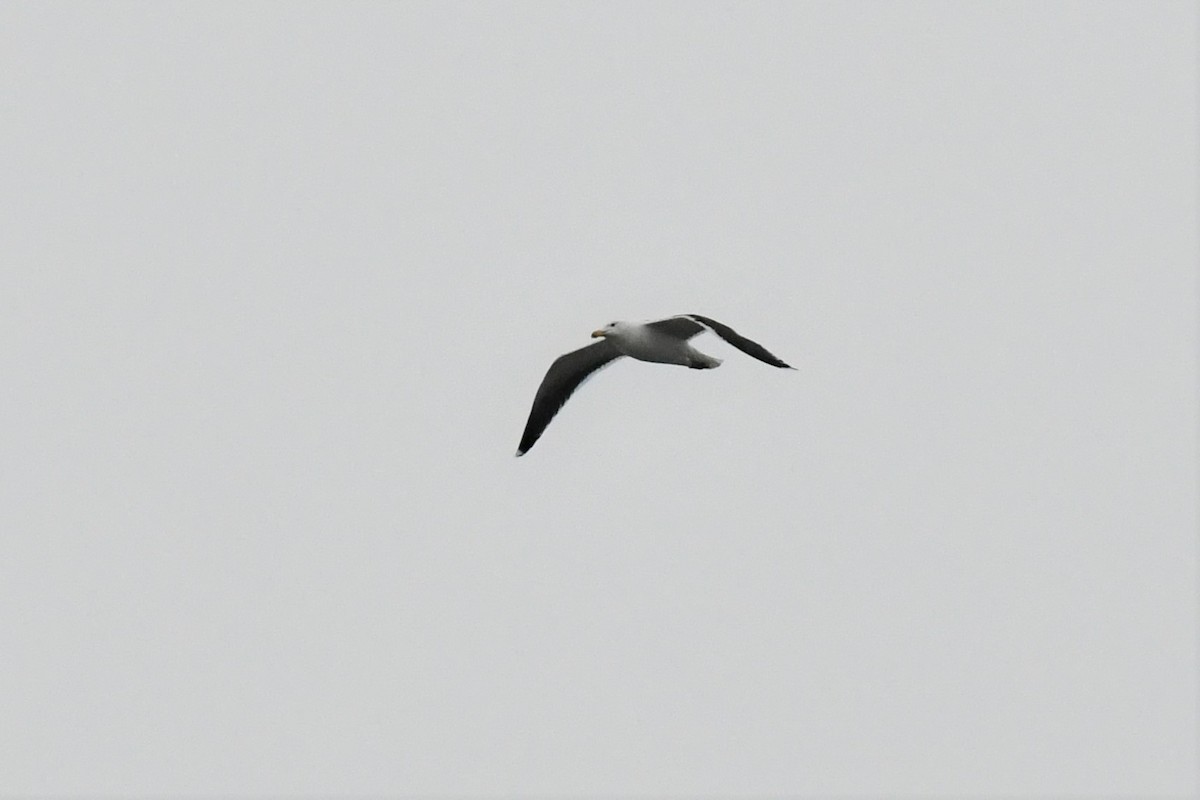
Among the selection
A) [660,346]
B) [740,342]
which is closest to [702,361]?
[660,346]

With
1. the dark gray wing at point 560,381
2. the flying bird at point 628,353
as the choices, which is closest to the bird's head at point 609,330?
the flying bird at point 628,353

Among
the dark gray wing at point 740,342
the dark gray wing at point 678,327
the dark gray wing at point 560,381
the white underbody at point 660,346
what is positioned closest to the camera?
the dark gray wing at point 740,342

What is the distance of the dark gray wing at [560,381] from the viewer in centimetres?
2230

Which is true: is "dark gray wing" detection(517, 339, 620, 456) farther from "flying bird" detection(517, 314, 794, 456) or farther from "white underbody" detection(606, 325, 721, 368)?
"white underbody" detection(606, 325, 721, 368)

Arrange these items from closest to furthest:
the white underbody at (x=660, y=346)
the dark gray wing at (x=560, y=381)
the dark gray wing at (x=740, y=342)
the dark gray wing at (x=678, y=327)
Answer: the dark gray wing at (x=740, y=342)
the dark gray wing at (x=678, y=327)
the white underbody at (x=660, y=346)
the dark gray wing at (x=560, y=381)

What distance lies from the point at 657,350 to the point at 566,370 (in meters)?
2.06

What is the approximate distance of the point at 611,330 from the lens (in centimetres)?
2073

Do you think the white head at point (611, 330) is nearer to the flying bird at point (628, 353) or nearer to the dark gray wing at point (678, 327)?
the flying bird at point (628, 353)

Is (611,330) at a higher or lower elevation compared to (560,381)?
higher

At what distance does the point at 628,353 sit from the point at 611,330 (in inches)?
19.5

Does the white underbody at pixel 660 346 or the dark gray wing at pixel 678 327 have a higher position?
the dark gray wing at pixel 678 327

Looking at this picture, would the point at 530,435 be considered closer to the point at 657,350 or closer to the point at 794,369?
the point at 657,350

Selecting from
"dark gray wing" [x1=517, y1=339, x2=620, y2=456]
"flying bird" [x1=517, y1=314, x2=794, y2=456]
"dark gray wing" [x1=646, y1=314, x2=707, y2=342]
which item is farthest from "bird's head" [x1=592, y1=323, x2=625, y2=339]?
"dark gray wing" [x1=517, y1=339, x2=620, y2=456]

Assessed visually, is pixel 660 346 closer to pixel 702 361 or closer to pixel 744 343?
pixel 702 361
